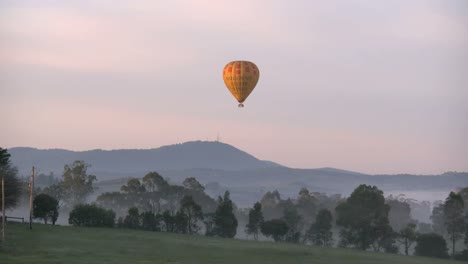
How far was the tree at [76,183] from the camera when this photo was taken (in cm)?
15725

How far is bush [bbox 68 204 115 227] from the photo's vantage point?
87.8m

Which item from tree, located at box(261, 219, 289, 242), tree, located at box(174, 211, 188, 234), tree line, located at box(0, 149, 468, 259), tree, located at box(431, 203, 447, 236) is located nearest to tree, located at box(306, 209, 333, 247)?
tree line, located at box(0, 149, 468, 259)

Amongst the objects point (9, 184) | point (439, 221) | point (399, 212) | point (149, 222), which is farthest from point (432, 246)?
point (399, 212)

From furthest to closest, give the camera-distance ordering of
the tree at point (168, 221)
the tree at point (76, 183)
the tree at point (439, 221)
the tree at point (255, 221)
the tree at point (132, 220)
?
1. the tree at point (76, 183)
2. the tree at point (439, 221)
3. the tree at point (255, 221)
4. the tree at point (168, 221)
5. the tree at point (132, 220)

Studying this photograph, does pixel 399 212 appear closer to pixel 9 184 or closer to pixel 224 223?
pixel 224 223

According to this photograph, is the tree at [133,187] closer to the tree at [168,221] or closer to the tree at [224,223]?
the tree at [168,221]

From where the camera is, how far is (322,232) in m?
99.0

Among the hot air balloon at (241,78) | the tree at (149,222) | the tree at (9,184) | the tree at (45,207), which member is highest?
the hot air balloon at (241,78)

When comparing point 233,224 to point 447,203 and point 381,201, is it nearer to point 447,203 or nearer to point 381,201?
point 381,201

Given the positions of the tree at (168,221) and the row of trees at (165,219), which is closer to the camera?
the row of trees at (165,219)

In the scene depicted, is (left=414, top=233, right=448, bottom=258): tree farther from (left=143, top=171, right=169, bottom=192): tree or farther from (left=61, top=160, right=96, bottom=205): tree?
(left=61, top=160, right=96, bottom=205): tree

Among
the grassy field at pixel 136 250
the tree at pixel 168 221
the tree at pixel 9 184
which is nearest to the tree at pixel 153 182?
the tree at pixel 168 221

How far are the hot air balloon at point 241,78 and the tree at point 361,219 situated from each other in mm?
24004

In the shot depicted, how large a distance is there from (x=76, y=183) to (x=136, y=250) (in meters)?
101
